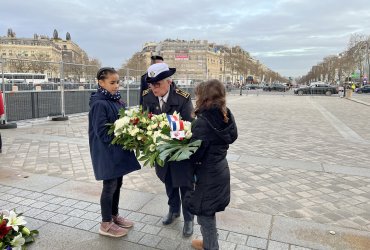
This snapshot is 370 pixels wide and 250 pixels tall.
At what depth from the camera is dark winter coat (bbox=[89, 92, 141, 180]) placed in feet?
10.2

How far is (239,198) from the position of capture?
4.53 m

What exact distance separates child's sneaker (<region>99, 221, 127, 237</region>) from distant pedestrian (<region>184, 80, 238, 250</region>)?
1.00m

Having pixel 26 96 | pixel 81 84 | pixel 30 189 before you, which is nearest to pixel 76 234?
pixel 30 189

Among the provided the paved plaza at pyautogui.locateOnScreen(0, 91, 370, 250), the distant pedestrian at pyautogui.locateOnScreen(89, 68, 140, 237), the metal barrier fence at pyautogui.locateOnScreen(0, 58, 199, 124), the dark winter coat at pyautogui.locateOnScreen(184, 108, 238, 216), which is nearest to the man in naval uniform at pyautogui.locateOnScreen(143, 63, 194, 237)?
the dark winter coat at pyautogui.locateOnScreen(184, 108, 238, 216)

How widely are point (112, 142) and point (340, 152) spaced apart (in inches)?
240

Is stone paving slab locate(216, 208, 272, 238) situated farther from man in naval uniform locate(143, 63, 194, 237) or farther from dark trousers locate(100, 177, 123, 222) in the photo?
dark trousers locate(100, 177, 123, 222)

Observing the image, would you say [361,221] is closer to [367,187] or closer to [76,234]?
[367,187]

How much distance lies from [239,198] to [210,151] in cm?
208

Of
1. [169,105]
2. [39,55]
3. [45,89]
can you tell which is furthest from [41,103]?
[39,55]

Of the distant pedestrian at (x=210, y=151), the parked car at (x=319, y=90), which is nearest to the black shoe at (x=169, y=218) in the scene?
the distant pedestrian at (x=210, y=151)

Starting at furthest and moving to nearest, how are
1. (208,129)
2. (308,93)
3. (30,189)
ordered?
(308,93)
(30,189)
(208,129)

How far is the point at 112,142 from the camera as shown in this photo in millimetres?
3051

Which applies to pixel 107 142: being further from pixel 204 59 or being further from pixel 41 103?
pixel 204 59

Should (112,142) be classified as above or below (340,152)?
above
